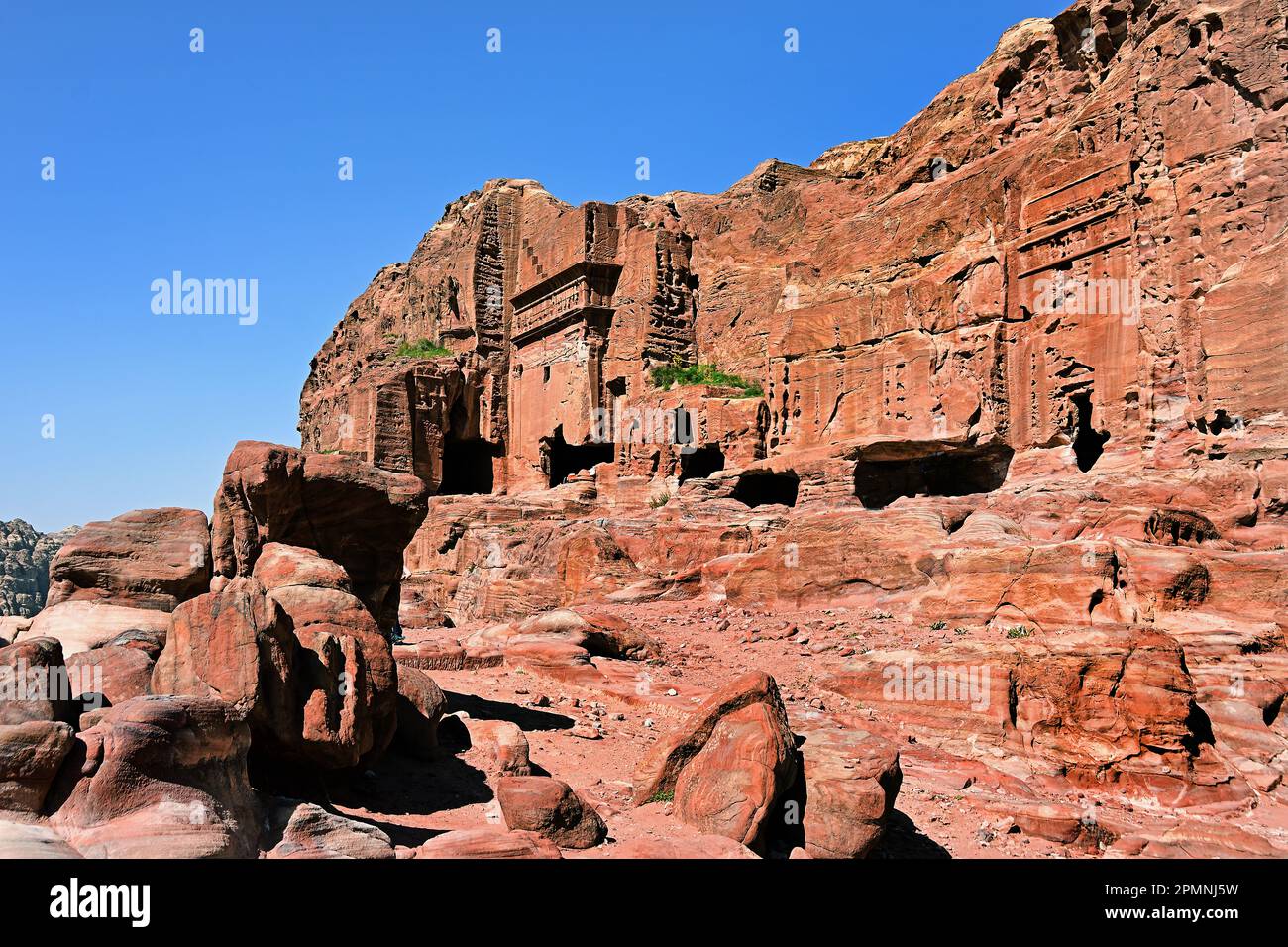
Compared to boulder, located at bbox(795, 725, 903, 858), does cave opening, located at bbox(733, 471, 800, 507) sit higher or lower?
higher

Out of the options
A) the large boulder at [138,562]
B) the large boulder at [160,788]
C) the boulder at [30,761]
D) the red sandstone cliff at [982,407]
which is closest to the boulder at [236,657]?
the large boulder at [160,788]

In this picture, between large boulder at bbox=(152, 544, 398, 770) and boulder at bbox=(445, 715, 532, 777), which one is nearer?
large boulder at bbox=(152, 544, 398, 770)

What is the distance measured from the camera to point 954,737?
32.1ft

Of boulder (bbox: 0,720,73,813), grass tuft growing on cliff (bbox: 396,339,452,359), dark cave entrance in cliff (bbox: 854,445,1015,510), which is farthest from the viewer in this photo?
grass tuft growing on cliff (bbox: 396,339,452,359)

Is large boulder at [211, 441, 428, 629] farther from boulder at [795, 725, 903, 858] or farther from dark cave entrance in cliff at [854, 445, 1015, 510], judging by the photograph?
dark cave entrance in cliff at [854, 445, 1015, 510]

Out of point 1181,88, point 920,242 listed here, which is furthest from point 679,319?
point 1181,88

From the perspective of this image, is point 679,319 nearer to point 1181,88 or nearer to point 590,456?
point 590,456

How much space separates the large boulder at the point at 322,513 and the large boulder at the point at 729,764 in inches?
155

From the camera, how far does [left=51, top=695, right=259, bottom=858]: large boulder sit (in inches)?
157

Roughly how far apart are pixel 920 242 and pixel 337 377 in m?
34.3

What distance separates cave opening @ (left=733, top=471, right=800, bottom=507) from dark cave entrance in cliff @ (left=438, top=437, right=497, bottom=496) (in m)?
13.9

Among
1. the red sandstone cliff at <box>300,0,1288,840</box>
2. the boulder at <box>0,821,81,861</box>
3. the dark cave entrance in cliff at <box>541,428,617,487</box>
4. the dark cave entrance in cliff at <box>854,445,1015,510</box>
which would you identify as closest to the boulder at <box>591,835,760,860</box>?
the boulder at <box>0,821,81,861</box>

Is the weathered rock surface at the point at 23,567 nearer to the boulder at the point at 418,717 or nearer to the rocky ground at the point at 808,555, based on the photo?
the rocky ground at the point at 808,555

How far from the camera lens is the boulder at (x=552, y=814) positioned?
5953mm
